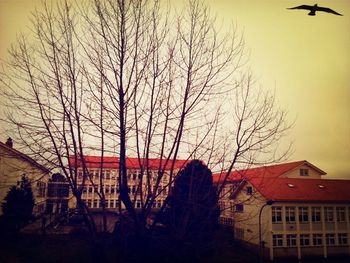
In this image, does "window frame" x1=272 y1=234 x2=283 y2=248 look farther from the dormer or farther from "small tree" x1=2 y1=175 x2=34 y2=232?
"small tree" x1=2 y1=175 x2=34 y2=232

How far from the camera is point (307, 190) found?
8992 millimetres

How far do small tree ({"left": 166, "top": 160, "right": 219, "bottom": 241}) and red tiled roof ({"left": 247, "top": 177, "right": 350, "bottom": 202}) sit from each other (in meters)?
5.73

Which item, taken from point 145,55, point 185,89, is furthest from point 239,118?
point 145,55

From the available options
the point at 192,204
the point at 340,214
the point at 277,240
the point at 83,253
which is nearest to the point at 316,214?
the point at 340,214

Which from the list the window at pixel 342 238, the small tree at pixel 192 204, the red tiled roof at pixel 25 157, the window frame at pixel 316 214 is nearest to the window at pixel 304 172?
the window frame at pixel 316 214

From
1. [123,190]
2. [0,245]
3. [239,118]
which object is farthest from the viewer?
[0,245]

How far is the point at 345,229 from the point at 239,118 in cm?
708

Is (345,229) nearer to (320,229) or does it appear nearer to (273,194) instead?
(320,229)

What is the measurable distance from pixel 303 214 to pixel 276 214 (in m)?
0.88

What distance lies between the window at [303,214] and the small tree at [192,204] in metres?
7.10

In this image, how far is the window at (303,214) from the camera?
8547 mm

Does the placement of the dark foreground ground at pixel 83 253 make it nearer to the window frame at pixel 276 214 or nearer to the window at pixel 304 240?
the window at pixel 304 240

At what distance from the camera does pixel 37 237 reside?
24.6 ft

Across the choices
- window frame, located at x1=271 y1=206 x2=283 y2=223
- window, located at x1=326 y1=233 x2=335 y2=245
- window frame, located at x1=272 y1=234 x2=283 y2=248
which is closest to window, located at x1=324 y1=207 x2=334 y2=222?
window, located at x1=326 y1=233 x2=335 y2=245
